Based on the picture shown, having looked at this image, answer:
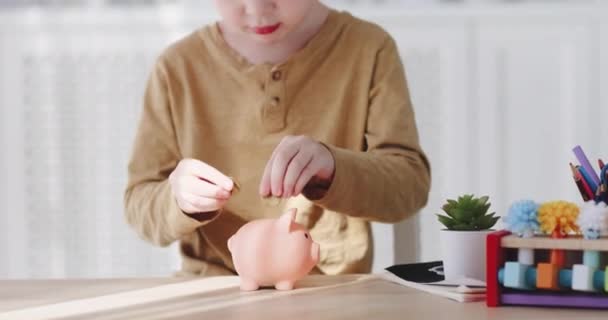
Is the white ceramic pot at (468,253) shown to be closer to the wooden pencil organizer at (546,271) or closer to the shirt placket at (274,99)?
the wooden pencil organizer at (546,271)

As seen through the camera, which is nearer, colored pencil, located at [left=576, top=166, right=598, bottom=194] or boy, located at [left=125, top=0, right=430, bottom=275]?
colored pencil, located at [left=576, top=166, right=598, bottom=194]

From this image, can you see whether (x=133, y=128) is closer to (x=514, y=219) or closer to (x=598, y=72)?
(x=598, y=72)

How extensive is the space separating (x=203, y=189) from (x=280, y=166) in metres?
0.09

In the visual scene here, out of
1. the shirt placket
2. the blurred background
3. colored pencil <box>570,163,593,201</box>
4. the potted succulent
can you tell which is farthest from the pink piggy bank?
the blurred background

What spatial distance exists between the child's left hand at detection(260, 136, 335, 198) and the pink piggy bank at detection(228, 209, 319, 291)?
0.03m

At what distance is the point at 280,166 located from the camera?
958 mm

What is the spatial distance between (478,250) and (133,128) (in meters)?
1.24

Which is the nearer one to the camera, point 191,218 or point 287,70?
point 191,218

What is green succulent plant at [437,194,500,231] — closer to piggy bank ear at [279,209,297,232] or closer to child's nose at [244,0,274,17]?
piggy bank ear at [279,209,297,232]

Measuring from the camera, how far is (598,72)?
1.96 m

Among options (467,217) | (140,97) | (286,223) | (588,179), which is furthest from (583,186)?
(140,97)

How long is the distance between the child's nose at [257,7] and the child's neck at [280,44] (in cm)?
14

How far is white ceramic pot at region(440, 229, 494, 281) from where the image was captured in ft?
3.01

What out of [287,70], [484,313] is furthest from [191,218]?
[484,313]
